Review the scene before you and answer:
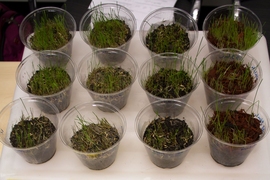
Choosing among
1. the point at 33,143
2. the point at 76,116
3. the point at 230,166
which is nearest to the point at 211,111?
the point at 230,166

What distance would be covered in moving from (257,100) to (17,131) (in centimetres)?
72

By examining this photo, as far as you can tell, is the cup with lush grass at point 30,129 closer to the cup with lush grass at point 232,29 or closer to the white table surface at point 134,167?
the white table surface at point 134,167

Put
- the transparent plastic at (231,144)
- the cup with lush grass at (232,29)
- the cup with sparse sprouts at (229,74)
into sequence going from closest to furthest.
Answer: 1. the transparent plastic at (231,144)
2. the cup with sparse sprouts at (229,74)
3. the cup with lush grass at (232,29)

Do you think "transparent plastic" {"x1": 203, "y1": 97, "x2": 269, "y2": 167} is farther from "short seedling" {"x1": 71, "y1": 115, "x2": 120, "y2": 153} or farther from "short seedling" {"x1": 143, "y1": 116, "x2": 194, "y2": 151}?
"short seedling" {"x1": 71, "y1": 115, "x2": 120, "y2": 153}

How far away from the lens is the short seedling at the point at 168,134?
37.1 inches

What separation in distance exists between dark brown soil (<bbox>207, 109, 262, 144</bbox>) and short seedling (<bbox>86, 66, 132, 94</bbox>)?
0.29 meters

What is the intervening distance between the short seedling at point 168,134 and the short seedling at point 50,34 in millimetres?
450

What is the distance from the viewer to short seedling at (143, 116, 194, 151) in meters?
0.94

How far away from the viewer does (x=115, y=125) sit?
1025mm

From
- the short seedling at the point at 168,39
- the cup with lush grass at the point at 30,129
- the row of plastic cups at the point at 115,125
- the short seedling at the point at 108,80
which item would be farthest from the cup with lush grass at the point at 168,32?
the cup with lush grass at the point at 30,129

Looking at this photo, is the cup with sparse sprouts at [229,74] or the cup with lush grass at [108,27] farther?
the cup with lush grass at [108,27]

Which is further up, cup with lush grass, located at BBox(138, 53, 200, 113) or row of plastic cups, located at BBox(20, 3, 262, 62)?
row of plastic cups, located at BBox(20, 3, 262, 62)

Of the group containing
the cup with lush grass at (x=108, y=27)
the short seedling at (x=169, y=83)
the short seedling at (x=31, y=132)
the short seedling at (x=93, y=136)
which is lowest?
the short seedling at (x=93, y=136)

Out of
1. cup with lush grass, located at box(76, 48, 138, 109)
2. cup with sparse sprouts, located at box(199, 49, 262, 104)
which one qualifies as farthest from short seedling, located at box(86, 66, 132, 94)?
cup with sparse sprouts, located at box(199, 49, 262, 104)
